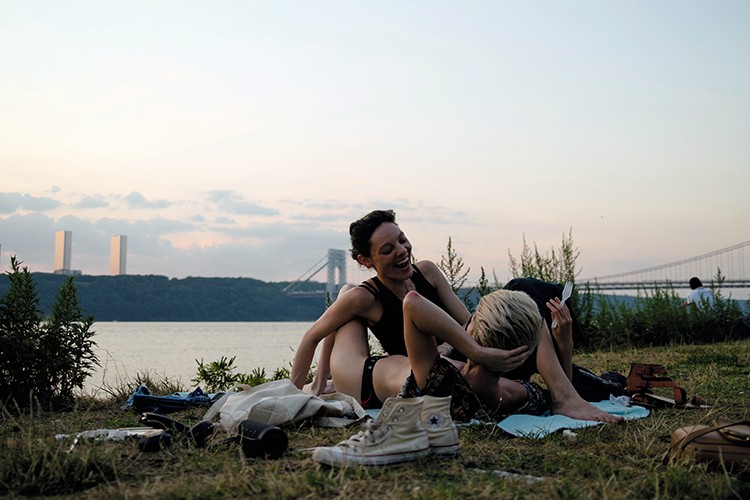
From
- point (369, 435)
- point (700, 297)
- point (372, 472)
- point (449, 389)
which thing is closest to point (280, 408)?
point (449, 389)

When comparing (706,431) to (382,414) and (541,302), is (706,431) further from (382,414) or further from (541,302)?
(541,302)

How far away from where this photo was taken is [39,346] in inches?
184

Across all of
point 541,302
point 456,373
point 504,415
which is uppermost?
point 541,302

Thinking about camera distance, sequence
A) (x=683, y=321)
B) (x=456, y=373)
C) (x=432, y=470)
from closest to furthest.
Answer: (x=432, y=470) < (x=456, y=373) < (x=683, y=321)

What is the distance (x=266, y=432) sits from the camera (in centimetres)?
278

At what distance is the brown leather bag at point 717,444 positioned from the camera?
254 centimetres

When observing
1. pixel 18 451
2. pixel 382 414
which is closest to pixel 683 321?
pixel 382 414

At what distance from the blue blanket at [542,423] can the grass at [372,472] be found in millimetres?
67

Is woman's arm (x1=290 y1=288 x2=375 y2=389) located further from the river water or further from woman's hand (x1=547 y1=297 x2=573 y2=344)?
the river water

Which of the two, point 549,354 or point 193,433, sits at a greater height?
point 549,354

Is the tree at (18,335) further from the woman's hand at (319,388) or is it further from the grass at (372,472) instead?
the woman's hand at (319,388)

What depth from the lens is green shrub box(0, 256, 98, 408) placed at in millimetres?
4578

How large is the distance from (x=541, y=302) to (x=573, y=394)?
2.18ft

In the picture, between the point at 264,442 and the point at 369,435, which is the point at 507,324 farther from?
the point at 264,442
